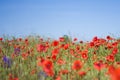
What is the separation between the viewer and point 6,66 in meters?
3.82

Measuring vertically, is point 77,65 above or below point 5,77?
above

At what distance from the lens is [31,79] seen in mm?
3311

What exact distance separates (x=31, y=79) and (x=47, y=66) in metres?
0.93

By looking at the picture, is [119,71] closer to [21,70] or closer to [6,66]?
[21,70]

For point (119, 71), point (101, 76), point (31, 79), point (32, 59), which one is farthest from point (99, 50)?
point (119, 71)

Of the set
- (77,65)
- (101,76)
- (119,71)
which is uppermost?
(119,71)

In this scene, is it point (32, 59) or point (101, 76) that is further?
point (32, 59)

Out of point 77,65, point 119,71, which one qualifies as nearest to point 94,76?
point 77,65

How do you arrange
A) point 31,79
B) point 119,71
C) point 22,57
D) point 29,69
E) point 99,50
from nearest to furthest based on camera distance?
point 119,71, point 31,79, point 29,69, point 22,57, point 99,50

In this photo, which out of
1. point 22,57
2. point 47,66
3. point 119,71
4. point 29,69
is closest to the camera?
point 119,71

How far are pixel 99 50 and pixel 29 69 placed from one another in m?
3.03

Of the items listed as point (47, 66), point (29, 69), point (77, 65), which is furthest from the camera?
point (29, 69)

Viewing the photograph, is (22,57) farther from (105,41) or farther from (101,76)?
(105,41)

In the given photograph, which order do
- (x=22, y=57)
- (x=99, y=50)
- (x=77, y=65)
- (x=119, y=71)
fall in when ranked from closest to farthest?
(x=119, y=71)
(x=77, y=65)
(x=22, y=57)
(x=99, y=50)
